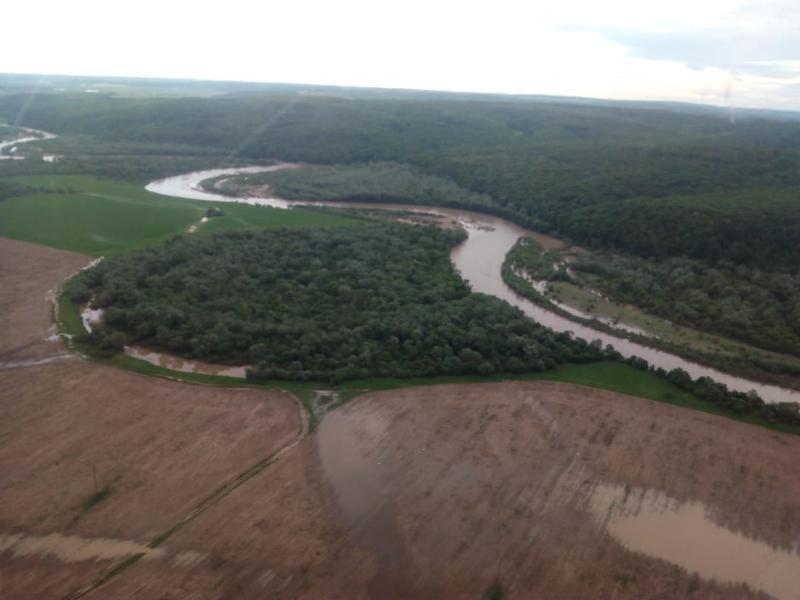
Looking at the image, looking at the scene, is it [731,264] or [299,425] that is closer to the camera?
[299,425]

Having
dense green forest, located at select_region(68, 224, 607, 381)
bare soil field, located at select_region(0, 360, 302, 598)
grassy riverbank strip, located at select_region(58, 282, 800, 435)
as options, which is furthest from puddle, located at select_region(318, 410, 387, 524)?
dense green forest, located at select_region(68, 224, 607, 381)

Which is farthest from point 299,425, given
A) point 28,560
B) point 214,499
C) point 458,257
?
point 458,257

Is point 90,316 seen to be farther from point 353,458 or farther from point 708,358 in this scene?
point 708,358

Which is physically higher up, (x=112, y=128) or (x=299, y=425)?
(x=112, y=128)

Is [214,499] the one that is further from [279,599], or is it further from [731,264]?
[731,264]

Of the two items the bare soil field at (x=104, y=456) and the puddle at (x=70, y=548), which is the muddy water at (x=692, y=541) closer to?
the bare soil field at (x=104, y=456)

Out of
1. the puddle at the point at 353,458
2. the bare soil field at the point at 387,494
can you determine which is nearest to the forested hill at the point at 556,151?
the bare soil field at the point at 387,494

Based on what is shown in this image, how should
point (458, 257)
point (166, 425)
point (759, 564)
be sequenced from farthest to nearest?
point (458, 257) → point (166, 425) → point (759, 564)

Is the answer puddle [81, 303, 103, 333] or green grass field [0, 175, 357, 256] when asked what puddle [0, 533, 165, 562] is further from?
green grass field [0, 175, 357, 256]
